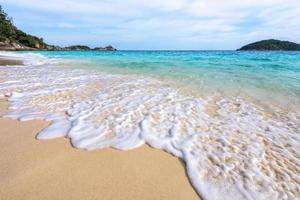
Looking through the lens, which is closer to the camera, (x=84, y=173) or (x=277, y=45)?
(x=84, y=173)

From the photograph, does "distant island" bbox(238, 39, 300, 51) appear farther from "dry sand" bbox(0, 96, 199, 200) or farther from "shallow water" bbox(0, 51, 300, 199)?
"dry sand" bbox(0, 96, 199, 200)

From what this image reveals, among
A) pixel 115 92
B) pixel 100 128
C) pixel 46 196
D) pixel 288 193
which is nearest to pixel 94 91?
pixel 115 92

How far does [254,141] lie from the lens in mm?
3414

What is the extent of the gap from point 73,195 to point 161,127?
1990 millimetres

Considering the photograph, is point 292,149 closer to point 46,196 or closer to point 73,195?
point 73,195

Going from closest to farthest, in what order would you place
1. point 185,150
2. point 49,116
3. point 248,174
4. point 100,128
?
1. point 248,174
2. point 185,150
3. point 100,128
4. point 49,116

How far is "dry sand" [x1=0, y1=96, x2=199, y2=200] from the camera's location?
88.7 inches

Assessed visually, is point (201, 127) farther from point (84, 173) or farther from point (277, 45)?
point (277, 45)

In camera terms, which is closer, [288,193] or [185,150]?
[288,193]

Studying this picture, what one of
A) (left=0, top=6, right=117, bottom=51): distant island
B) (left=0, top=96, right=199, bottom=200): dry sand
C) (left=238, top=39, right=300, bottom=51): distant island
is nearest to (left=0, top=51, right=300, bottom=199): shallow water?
(left=0, top=96, right=199, bottom=200): dry sand

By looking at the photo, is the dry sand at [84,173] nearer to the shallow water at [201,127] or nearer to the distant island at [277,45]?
the shallow water at [201,127]

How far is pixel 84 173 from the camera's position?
101 inches

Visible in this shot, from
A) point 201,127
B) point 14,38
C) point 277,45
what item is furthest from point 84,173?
point 277,45

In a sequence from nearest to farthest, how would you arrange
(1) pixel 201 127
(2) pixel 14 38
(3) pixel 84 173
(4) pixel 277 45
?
(3) pixel 84 173 → (1) pixel 201 127 → (2) pixel 14 38 → (4) pixel 277 45
